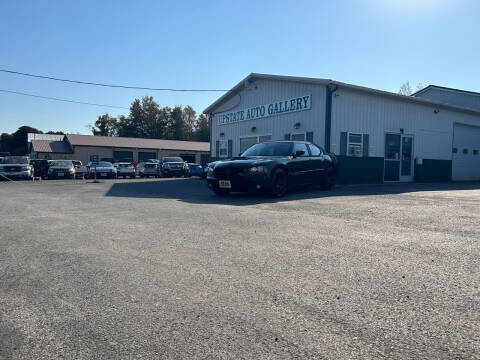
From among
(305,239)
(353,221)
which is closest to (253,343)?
(305,239)

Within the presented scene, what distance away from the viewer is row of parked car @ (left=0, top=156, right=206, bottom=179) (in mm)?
22373

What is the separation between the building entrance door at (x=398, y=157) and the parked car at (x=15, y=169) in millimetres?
21047

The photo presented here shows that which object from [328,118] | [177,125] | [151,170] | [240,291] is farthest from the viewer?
[177,125]

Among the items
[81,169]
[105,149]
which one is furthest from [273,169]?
[105,149]

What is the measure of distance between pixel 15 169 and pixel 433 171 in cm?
2433

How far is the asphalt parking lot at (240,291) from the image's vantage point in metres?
2.08

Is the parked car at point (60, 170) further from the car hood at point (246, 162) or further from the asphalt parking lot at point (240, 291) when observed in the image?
the asphalt parking lot at point (240, 291)

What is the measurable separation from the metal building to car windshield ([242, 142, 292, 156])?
175 inches

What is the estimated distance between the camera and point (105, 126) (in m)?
76.7

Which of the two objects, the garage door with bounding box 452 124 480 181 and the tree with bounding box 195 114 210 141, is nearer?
the garage door with bounding box 452 124 480 181

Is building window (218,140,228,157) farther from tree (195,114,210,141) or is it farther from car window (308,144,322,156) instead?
tree (195,114,210,141)

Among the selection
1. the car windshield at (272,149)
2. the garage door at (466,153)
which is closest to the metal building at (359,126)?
the garage door at (466,153)

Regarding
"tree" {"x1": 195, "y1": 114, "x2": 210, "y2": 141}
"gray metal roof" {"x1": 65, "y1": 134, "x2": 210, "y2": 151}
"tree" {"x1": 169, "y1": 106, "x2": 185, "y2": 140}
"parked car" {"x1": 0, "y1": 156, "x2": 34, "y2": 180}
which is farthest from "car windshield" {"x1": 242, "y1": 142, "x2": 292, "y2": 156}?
"tree" {"x1": 169, "y1": 106, "x2": 185, "y2": 140}

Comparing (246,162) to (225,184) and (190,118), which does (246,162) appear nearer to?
(225,184)
